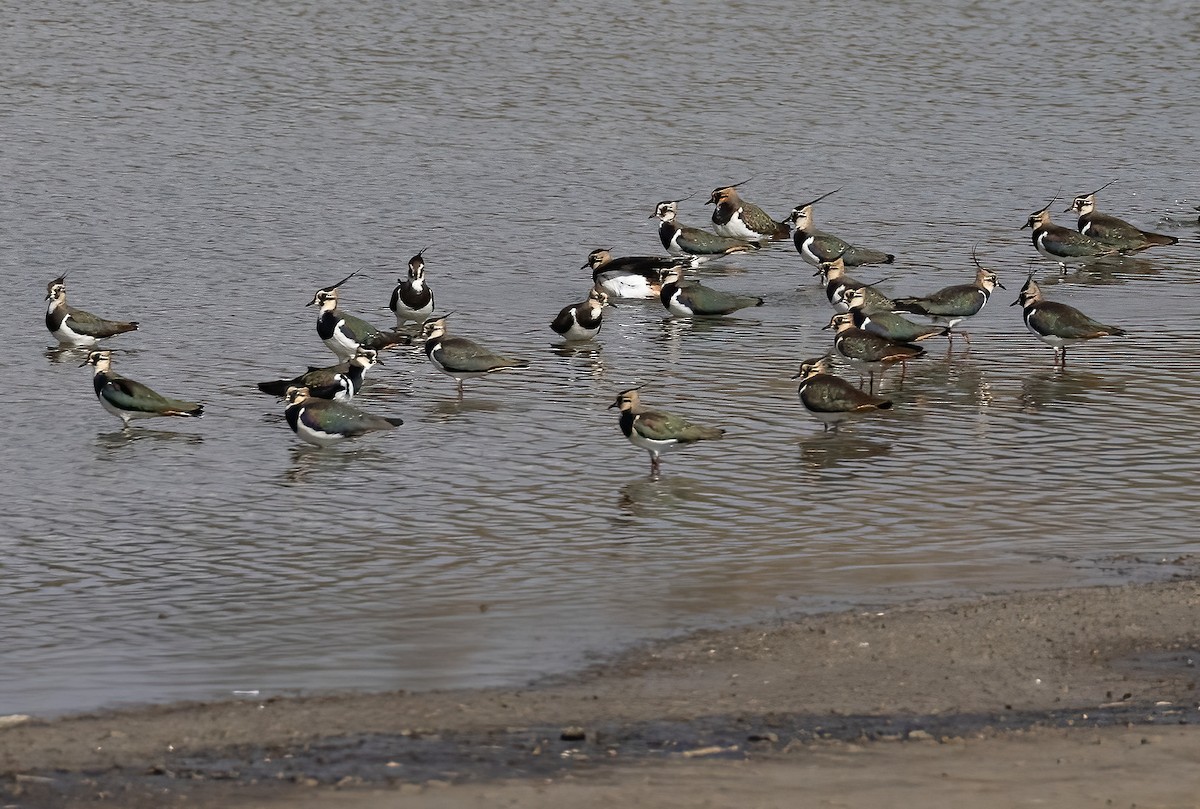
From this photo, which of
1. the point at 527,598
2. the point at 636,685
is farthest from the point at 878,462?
the point at 636,685

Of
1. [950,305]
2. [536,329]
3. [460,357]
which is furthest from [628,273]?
[460,357]

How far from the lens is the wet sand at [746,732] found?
338 inches

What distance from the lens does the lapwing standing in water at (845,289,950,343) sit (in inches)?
760

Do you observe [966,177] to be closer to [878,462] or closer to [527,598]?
[878,462]

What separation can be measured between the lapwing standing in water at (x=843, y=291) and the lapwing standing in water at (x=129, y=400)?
7.17 m

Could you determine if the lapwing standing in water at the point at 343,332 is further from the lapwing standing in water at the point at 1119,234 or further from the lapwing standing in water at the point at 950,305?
the lapwing standing in water at the point at 1119,234

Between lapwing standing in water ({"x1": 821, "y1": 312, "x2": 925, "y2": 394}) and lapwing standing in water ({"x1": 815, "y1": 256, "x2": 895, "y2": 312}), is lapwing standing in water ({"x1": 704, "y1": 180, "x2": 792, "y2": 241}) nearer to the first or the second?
lapwing standing in water ({"x1": 815, "y1": 256, "x2": 895, "y2": 312})

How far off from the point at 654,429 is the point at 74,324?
712cm

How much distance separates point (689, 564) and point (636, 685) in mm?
2449

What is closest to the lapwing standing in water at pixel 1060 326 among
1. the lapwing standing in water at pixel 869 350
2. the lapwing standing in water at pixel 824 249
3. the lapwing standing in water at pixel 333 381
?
the lapwing standing in water at pixel 869 350

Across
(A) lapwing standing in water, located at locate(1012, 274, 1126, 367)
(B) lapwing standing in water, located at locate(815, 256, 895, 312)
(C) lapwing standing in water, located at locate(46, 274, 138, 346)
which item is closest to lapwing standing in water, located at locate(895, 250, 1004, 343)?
(B) lapwing standing in water, located at locate(815, 256, 895, 312)

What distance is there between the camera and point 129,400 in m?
16.4

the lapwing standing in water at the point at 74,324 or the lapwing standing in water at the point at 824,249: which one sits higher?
the lapwing standing in water at the point at 824,249

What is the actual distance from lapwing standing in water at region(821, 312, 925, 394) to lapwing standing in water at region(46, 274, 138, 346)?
23.9 ft
